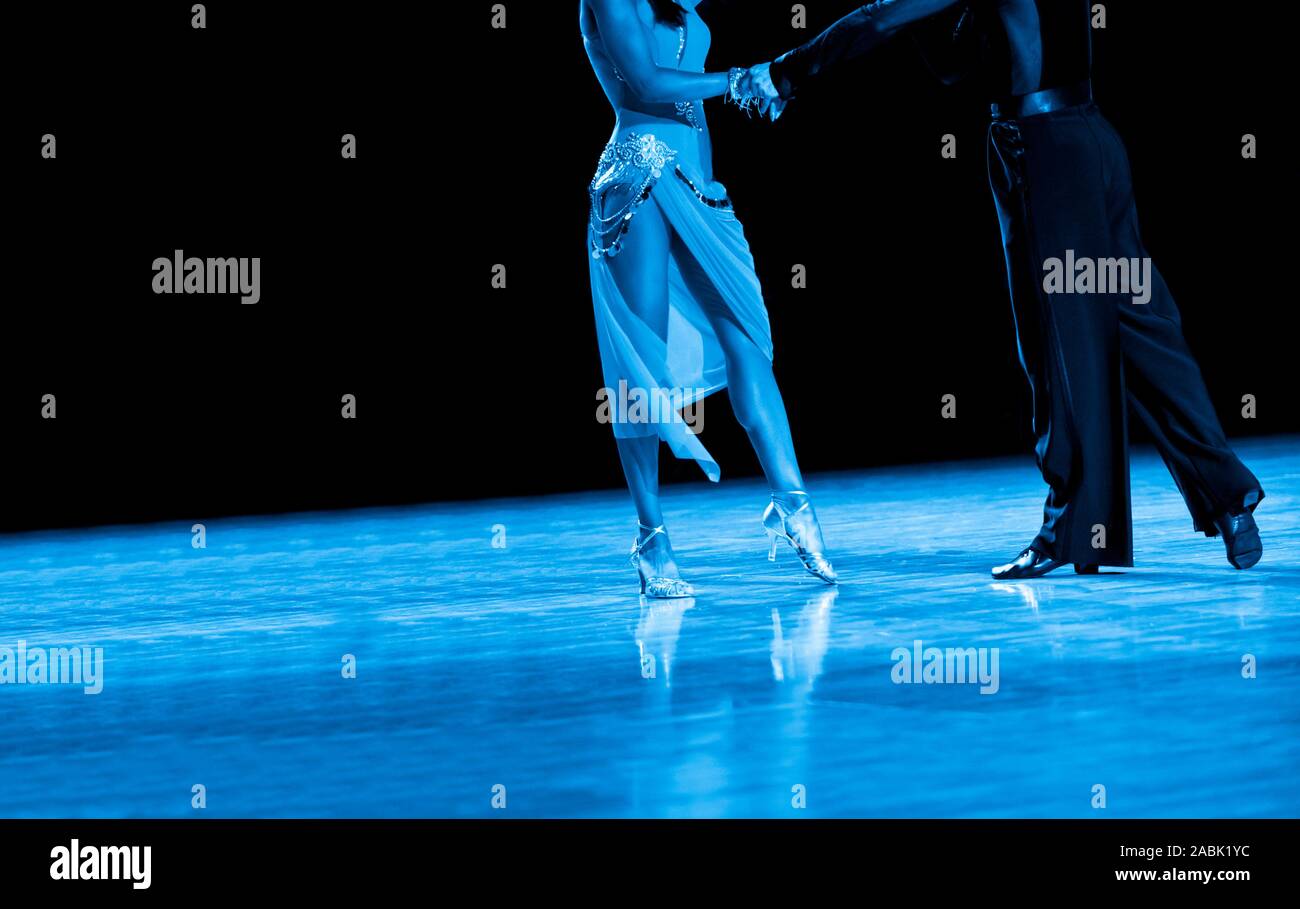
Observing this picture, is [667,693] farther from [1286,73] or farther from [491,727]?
[1286,73]

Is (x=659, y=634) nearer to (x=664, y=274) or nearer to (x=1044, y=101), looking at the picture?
(x=664, y=274)

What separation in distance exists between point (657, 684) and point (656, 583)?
1.02 meters

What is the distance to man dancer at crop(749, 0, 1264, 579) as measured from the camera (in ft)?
13.8

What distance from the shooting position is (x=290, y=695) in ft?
10.5

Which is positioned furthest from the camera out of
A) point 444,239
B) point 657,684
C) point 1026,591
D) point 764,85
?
point 444,239

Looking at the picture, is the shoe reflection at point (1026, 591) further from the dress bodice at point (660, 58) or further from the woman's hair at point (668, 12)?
the woman's hair at point (668, 12)

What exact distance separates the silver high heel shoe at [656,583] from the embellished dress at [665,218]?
0.57 ft

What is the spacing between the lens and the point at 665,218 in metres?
4.25

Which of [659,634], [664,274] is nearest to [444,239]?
[664,274]

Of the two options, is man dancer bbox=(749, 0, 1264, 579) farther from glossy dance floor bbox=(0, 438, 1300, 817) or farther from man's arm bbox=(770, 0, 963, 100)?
glossy dance floor bbox=(0, 438, 1300, 817)

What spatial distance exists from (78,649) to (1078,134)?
2.18 metres

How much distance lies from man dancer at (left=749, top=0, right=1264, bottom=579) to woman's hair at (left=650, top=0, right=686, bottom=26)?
22 cm

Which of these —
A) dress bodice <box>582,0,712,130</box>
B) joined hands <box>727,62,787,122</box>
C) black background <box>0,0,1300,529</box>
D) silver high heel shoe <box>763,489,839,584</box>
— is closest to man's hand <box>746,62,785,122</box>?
joined hands <box>727,62,787,122</box>

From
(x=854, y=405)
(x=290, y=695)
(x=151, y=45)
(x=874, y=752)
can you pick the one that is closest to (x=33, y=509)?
(x=151, y=45)
